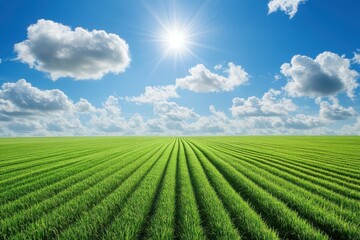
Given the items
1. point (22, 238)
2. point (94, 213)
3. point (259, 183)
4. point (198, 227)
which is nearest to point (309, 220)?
point (198, 227)

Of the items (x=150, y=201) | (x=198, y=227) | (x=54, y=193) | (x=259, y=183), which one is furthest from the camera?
(x=259, y=183)

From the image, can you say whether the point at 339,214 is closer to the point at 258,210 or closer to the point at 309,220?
the point at 309,220

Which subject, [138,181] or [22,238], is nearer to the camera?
[22,238]

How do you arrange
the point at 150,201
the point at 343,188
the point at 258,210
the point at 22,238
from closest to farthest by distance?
the point at 22,238 < the point at 258,210 < the point at 150,201 < the point at 343,188

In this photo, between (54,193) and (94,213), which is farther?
(54,193)

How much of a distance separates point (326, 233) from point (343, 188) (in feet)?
18.7

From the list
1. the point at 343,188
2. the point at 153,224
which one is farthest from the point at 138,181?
the point at 343,188

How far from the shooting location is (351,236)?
17.5ft

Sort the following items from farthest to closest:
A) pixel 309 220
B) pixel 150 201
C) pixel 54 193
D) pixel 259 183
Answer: pixel 259 183, pixel 54 193, pixel 150 201, pixel 309 220

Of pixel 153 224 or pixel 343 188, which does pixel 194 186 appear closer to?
pixel 153 224

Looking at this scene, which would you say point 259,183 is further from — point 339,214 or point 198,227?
point 198,227

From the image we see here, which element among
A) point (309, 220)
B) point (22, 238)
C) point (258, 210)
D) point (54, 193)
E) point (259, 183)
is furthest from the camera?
point (259, 183)

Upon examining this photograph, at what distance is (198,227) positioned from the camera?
218 inches

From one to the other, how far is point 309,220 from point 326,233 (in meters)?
0.79
